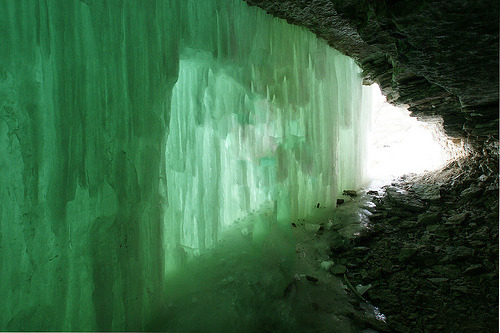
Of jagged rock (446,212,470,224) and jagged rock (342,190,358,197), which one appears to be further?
jagged rock (342,190,358,197)

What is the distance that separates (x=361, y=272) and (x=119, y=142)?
3922mm

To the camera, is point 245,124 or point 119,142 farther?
point 245,124

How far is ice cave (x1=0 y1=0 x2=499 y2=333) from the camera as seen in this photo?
102 inches

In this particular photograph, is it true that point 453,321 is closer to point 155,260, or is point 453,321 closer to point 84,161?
point 155,260

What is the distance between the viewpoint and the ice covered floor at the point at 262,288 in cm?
342

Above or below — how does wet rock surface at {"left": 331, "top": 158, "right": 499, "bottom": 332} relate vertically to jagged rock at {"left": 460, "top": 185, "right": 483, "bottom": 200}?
below

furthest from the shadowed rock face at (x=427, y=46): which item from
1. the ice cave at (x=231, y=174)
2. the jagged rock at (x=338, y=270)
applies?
the jagged rock at (x=338, y=270)

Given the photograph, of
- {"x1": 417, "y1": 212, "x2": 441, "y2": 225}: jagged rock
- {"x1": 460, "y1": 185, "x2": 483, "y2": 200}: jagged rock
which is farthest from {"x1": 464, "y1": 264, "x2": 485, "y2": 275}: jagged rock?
{"x1": 460, "y1": 185, "x2": 483, "y2": 200}: jagged rock

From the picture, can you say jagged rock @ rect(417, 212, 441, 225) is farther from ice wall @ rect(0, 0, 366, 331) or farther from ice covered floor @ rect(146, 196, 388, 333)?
ice wall @ rect(0, 0, 366, 331)

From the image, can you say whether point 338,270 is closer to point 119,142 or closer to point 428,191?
point 428,191

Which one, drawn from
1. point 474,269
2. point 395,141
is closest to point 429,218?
point 474,269

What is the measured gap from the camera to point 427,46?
10.9ft

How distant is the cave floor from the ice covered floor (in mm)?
14

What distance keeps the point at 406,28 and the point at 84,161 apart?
11.7 ft
